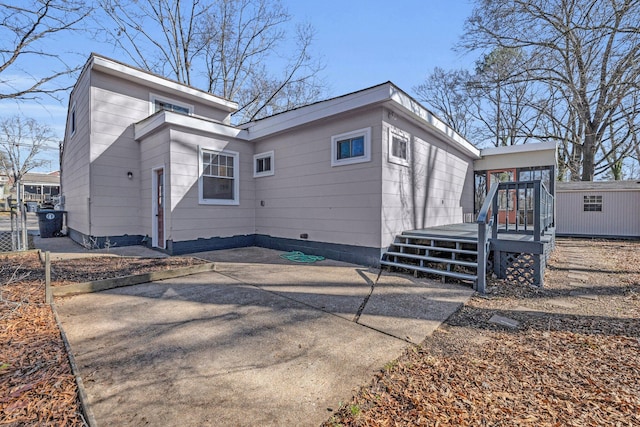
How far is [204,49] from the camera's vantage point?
51.5 ft

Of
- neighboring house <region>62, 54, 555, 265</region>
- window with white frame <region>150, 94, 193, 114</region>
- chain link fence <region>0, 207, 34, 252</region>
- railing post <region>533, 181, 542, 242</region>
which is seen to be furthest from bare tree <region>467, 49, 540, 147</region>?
chain link fence <region>0, 207, 34, 252</region>

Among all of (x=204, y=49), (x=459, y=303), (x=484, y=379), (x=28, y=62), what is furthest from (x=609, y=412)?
(x=204, y=49)

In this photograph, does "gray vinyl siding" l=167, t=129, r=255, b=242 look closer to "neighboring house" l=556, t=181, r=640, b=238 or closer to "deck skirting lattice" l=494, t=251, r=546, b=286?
"deck skirting lattice" l=494, t=251, r=546, b=286

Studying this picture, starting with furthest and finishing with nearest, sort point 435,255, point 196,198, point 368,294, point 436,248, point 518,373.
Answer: point 196,198 < point 435,255 < point 436,248 < point 368,294 < point 518,373

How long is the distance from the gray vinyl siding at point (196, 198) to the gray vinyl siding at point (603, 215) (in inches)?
550

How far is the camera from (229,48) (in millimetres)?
16109

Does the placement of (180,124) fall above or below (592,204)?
above

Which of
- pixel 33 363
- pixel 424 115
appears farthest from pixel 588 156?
pixel 33 363

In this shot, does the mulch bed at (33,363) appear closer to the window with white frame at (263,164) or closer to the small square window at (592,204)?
the window with white frame at (263,164)

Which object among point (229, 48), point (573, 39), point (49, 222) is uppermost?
point (229, 48)

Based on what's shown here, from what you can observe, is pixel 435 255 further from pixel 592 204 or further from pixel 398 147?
pixel 592 204

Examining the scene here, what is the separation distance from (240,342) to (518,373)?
2.21 meters

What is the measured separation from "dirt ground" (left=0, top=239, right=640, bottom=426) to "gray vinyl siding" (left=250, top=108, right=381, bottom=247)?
2680 millimetres

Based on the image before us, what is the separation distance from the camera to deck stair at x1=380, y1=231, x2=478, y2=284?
15.5 feet
